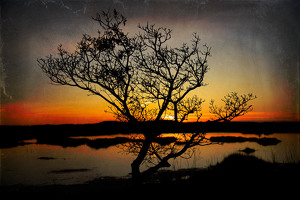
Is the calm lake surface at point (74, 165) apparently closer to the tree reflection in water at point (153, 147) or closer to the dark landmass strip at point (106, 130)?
the dark landmass strip at point (106, 130)

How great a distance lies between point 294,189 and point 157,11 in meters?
8.27

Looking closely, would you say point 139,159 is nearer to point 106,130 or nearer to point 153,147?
point 153,147

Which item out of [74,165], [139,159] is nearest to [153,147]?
[139,159]

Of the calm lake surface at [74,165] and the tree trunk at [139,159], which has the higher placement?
the tree trunk at [139,159]

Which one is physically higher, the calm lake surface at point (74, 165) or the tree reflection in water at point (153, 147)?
the tree reflection in water at point (153, 147)

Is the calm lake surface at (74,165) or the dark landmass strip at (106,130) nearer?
the dark landmass strip at (106,130)

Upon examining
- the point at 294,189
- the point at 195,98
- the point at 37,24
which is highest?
the point at 37,24

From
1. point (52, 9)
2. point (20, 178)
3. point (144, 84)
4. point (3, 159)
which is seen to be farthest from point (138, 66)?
point (3, 159)

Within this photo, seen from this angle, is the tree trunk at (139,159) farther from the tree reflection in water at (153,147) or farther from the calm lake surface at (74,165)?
the calm lake surface at (74,165)

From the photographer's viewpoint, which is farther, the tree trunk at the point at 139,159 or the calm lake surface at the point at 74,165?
the calm lake surface at the point at 74,165

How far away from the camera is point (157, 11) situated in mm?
10812

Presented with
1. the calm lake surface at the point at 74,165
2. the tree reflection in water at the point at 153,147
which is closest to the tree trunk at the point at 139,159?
the tree reflection in water at the point at 153,147

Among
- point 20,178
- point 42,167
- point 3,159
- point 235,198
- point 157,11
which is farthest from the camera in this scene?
point 3,159

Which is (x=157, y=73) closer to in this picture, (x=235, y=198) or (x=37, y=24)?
(x=235, y=198)
